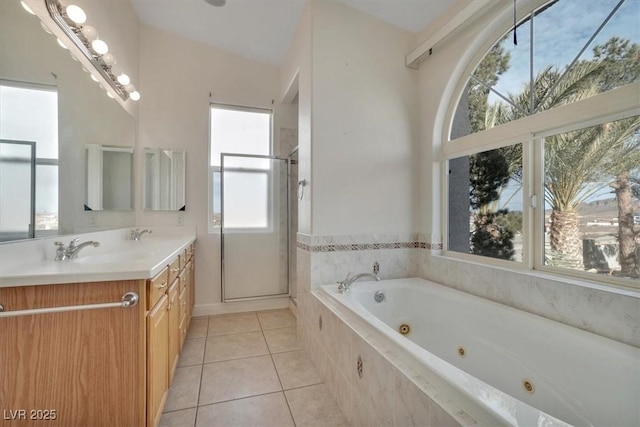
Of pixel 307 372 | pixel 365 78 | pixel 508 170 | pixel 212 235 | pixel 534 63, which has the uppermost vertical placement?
pixel 365 78

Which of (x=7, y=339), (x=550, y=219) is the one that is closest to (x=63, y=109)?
(x=7, y=339)

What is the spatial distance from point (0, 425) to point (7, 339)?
33 cm

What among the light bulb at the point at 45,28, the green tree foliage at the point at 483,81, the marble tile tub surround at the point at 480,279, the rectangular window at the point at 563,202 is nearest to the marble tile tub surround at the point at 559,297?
the marble tile tub surround at the point at 480,279

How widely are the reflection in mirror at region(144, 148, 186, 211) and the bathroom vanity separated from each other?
1749mm

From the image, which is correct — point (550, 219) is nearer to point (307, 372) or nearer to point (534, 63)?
point (534, 63)

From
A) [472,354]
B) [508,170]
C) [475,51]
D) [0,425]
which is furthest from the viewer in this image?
[475,51]

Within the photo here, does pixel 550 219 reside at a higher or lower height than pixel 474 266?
higher

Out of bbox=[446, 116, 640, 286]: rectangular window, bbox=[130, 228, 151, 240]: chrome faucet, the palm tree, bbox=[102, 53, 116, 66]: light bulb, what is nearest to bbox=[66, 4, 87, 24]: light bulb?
bbox=[102, 53, 116, 66]: light bulb

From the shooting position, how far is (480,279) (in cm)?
196

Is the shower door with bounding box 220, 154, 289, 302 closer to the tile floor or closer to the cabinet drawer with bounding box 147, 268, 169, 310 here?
the tile floor

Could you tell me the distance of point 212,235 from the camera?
318 centimetres

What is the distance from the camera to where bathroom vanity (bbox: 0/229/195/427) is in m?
1.07

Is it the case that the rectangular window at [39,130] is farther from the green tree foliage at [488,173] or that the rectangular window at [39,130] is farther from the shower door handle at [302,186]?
the green tree foliage at [488,173]

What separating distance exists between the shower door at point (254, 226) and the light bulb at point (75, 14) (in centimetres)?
162
